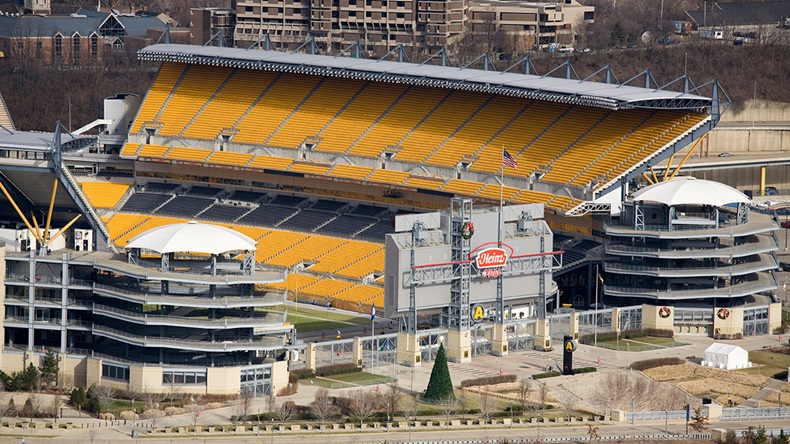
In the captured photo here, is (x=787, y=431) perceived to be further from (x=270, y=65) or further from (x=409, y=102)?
(x=270, y=65)

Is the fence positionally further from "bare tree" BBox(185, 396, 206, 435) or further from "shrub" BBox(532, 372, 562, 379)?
"bare tree" BBox(185, 396, 206, 435)

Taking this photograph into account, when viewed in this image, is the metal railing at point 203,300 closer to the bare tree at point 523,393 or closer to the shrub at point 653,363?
the bare tree at point 523,393

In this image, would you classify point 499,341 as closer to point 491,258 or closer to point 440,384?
point 491,258

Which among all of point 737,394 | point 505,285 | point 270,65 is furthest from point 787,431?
point 270,65

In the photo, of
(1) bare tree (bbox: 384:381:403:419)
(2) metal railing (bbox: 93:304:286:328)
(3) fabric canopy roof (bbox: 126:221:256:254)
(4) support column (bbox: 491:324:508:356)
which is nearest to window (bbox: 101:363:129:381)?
(2) metal railing (bbox: 93:304:286:328)

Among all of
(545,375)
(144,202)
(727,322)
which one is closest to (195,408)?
(545,375)

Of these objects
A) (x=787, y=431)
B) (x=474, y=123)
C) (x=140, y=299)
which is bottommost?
(x=787, y=431)
